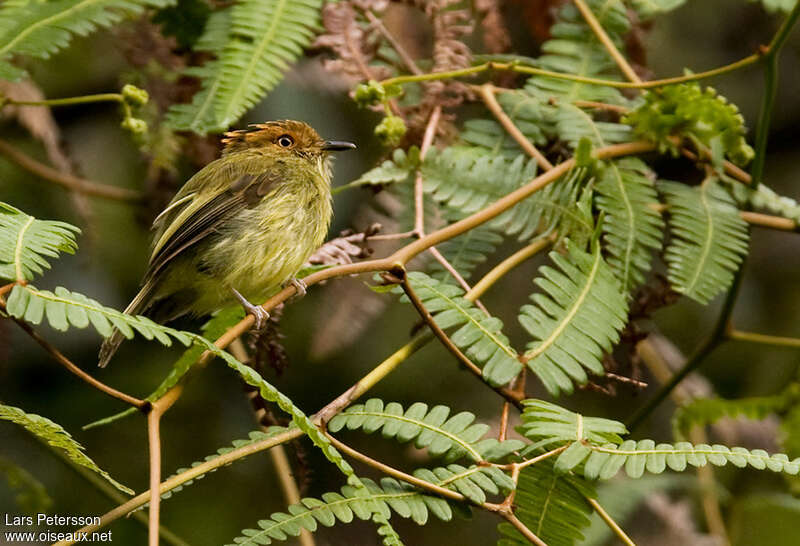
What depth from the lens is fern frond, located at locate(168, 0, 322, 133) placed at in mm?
2645

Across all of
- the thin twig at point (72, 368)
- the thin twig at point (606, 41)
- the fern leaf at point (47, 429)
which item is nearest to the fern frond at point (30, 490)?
the fern leaf at point (47, 429)

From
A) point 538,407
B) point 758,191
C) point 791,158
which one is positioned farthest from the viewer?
point 791,158

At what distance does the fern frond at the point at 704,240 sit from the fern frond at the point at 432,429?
2.60ft

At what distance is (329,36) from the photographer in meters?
2.95

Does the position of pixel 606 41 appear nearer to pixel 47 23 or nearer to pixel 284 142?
pixel 284 142

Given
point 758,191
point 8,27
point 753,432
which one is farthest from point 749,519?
point 8,27

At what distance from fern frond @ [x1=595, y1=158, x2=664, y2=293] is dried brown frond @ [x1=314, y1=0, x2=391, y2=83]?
77 cm

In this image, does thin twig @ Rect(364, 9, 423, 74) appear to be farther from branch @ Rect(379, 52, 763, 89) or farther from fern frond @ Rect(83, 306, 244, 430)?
fern frond @ Rect(83, 306, 244, 430)

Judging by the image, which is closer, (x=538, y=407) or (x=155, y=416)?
(x=155, y=416)

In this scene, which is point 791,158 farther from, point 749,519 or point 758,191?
point 758,191

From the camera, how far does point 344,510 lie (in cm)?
178

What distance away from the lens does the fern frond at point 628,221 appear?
247 centimetres

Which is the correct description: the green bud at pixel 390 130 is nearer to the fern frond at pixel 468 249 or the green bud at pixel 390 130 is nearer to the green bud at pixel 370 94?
the green bud at pixel 370 94

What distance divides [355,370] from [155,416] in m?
2.66
